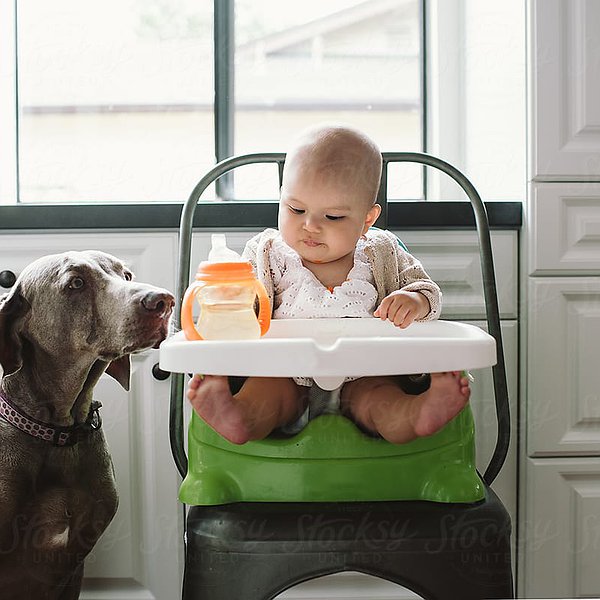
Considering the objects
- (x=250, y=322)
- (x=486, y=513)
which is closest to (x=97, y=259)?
(x=250, y=322)

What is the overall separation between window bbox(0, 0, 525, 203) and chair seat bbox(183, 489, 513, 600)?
3.20 ft

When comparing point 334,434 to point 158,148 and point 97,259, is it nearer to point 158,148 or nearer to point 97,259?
point 97,259

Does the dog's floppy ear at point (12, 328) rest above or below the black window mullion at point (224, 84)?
below

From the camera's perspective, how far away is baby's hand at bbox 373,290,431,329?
113 centimetres

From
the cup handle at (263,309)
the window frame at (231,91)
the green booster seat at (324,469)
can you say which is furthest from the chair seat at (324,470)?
the window frame at (231,91)

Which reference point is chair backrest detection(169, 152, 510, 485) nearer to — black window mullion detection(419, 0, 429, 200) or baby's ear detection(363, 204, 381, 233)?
baby's ear detection(363, 204, 381, 233)

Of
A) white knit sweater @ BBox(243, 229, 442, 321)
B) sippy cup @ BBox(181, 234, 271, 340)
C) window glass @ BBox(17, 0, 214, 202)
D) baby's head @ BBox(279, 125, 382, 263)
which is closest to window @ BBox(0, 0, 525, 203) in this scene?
window glass @ BBox(17, 0, 214, 202)

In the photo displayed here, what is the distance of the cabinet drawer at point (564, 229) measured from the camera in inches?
57.3

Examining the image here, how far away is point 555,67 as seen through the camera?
1.43 m

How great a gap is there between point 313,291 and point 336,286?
5 centimetres

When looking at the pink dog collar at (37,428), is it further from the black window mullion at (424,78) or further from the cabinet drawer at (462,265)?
the black window mullion at (424,78)

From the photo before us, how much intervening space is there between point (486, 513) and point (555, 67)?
2.66 ft

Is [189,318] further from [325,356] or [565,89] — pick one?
[565,89]

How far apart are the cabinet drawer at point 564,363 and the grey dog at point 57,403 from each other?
0.70 meters
